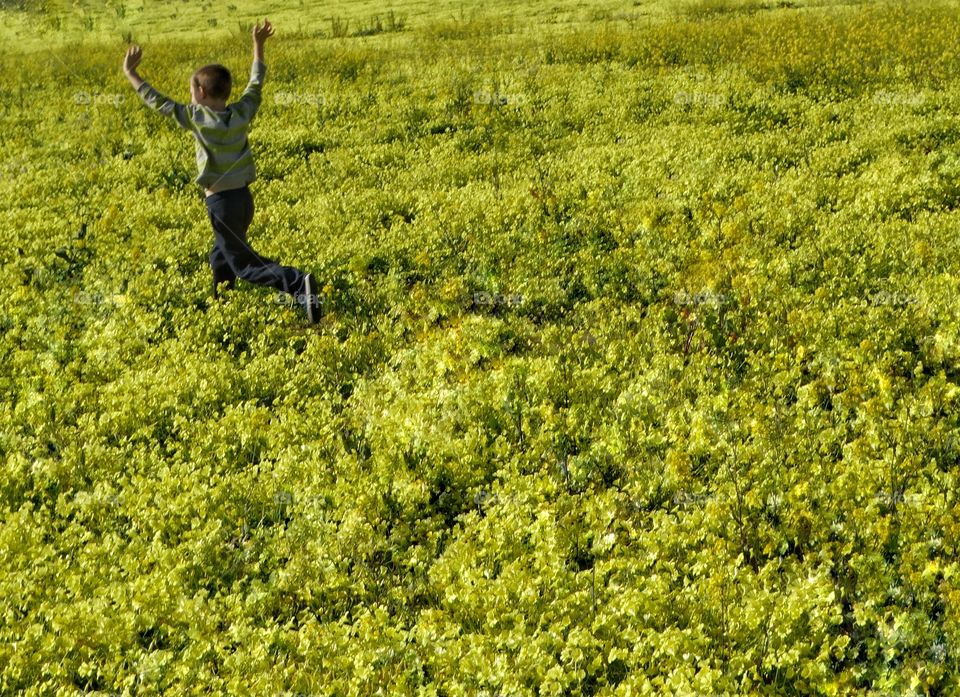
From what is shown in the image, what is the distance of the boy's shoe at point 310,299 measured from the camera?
32.7 feet

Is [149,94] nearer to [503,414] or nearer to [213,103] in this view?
[213,103]

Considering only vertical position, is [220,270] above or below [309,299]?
above

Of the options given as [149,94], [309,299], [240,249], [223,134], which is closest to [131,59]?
[149,94]

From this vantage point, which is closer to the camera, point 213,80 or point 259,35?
point 213,80

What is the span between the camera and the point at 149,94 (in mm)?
9117

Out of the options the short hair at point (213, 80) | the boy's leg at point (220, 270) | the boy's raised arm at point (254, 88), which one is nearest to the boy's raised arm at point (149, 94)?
the short hair at point (213, 80)

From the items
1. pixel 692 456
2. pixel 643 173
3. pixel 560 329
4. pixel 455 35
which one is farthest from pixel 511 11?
pixel 692 456

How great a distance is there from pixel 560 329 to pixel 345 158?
26.3ft

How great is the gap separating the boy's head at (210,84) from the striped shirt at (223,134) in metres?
0.10

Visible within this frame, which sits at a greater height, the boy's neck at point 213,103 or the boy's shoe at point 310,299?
the boy's neck at point 213,103

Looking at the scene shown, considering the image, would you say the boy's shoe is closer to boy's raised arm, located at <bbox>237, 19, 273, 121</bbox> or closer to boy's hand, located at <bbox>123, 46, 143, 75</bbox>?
boy's raised arm, located at <bbox>237, 19, 273, 121</bbox>

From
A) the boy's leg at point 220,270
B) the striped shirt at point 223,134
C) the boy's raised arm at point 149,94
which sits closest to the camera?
the boy's raised arm at point 149,94

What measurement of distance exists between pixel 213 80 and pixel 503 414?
Answer: 15.4ft

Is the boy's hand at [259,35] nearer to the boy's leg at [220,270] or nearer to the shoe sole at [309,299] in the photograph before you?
the boy's leg at [220,270]
